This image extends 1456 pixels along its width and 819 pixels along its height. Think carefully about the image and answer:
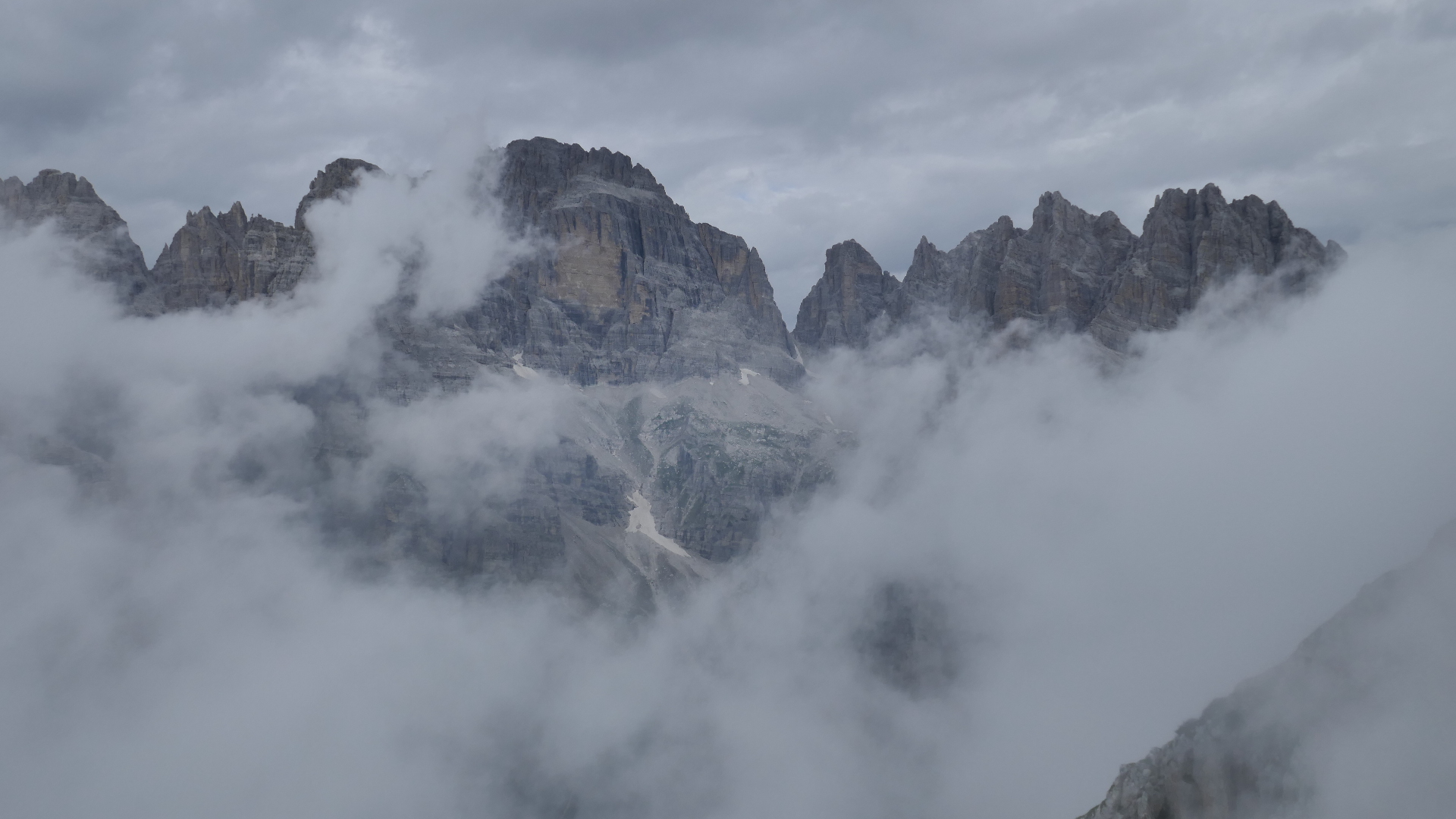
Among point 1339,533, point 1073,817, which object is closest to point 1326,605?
point 1339,533

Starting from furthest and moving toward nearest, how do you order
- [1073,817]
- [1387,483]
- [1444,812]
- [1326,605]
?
[1073,817]
[1387,483]
[1326,605]
[1444,812]

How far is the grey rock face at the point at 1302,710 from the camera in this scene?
269 ft

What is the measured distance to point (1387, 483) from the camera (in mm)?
185750

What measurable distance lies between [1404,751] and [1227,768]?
41.3ft

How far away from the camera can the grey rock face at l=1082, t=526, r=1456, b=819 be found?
269 ft

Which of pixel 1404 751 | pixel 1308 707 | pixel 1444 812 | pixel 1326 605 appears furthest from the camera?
pixel 1326 605

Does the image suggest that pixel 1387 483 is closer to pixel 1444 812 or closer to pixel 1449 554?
pixel 1449 554

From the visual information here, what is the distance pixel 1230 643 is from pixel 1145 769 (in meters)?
123

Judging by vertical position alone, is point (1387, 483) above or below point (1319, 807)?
above

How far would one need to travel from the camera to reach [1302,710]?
8569cm

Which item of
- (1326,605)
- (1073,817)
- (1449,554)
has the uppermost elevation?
(1449,554)

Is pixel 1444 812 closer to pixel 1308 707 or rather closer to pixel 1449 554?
pixel 1308 707

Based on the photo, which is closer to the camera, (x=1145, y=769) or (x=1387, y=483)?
(x=1145, y=769)

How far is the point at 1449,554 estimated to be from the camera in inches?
3383
